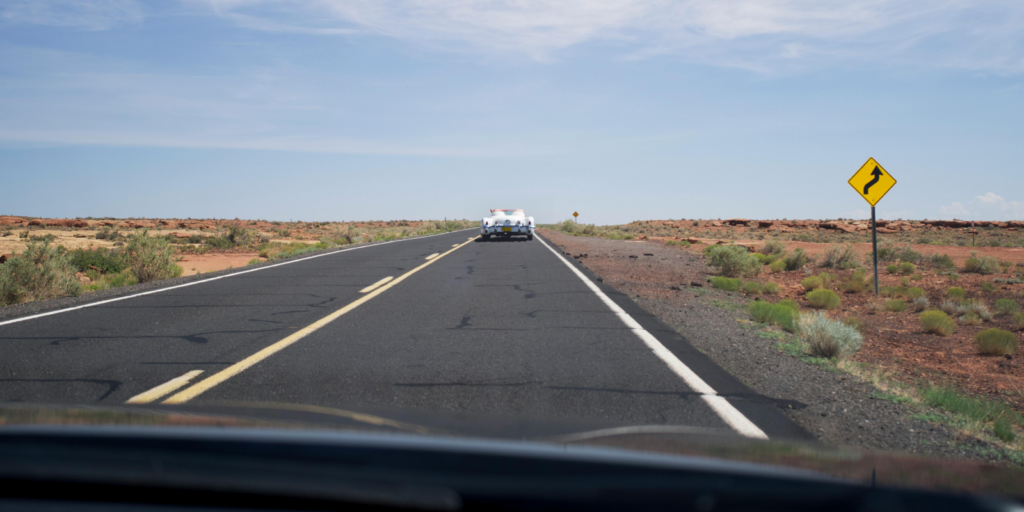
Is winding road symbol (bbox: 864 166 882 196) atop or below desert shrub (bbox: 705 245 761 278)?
atop

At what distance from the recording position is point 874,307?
14961mm

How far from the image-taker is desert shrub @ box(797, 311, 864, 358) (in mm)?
7623

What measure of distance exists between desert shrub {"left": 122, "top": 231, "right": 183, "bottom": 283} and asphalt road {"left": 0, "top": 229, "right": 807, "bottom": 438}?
24.3ft

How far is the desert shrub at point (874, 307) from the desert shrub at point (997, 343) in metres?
4.33

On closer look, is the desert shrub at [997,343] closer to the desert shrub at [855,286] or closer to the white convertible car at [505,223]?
the desert shrub at [855,286]

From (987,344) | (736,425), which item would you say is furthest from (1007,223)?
(736,425)

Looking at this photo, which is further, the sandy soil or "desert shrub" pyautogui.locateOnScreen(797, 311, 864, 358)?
the sandy soil

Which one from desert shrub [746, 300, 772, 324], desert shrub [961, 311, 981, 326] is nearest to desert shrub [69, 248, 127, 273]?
desert shrub [746, 300, 772, 324]

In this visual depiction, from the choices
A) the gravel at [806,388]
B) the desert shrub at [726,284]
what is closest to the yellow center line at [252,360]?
the gravel at [806,388]

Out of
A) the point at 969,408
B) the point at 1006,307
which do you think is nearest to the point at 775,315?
the point at 969,408

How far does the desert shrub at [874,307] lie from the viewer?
14.7 meters

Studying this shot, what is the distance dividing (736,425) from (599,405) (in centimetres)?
102

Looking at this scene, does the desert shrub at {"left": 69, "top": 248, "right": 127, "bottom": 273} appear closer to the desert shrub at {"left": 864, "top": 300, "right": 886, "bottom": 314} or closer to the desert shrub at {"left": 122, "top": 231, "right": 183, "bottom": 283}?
the desert shrub at {"left": 122, "top": 231, "right": 183, "bottom": 283}

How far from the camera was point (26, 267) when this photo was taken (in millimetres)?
13875
